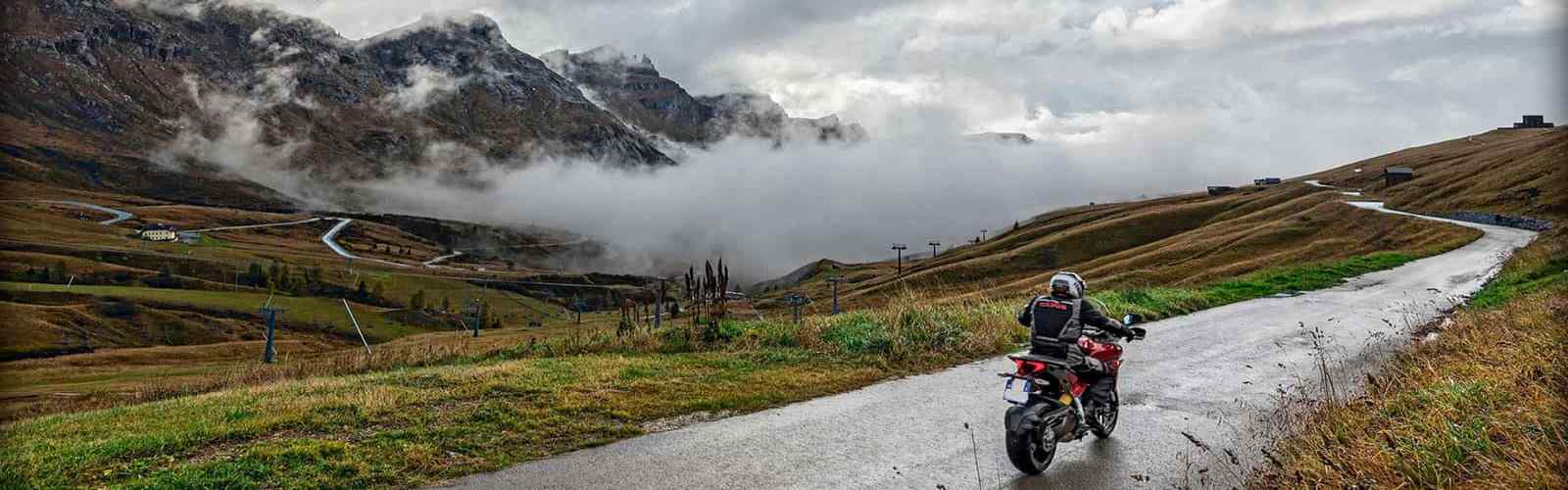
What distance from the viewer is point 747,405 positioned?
10.6 m

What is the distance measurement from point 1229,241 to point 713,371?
7324 centimetres

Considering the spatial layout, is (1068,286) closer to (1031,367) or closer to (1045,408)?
(1031,367)

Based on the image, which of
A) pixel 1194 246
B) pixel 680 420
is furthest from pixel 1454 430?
pixel 1194 246

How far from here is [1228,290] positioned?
2684 centimetres

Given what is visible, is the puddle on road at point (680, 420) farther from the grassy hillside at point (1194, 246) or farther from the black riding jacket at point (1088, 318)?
the grassy hillside at point (1194, 246)

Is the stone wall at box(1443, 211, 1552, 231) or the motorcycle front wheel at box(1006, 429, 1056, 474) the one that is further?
the stone wall at box(1443, 211, 1552, 231)

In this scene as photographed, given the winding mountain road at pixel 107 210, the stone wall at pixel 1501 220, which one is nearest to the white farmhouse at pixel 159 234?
the winding mountain road at pixel 107 210

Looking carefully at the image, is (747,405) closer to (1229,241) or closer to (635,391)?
(635,391)

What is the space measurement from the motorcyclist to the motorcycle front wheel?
2.97 feet

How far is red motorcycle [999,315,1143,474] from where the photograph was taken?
7.52 metres

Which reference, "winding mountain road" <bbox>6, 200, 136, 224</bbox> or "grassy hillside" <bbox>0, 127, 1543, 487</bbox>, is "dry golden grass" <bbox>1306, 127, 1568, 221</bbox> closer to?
"grassy hillside" <bbox>0, 127, 1543, 487</bbox>

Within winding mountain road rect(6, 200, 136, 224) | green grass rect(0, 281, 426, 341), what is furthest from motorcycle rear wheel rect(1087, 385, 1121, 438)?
winding mountain road rect(6, 200, 136, 224)

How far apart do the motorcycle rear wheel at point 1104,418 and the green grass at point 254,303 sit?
107711 mm

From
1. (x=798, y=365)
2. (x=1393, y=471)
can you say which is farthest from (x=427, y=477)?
(x=1393, y=471)
